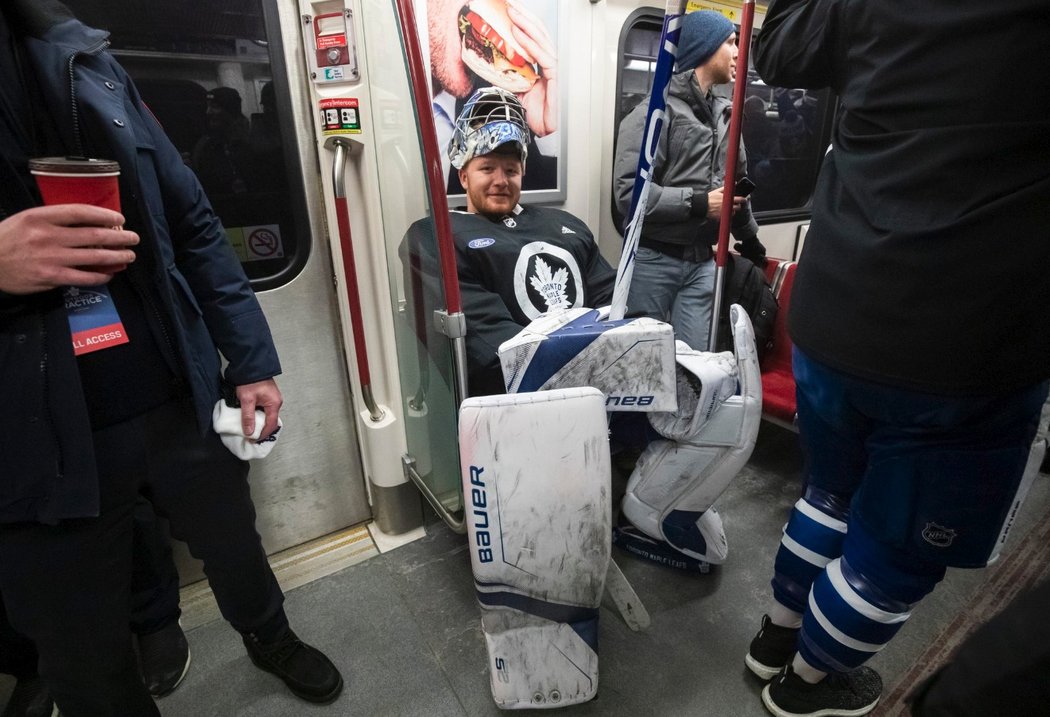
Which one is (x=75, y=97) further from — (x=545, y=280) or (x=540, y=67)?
(x=540, y=67)

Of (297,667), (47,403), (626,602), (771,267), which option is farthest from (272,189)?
(771,267)

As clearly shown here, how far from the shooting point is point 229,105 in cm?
155

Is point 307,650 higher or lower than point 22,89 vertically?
lower

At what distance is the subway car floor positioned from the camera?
4.75 ft

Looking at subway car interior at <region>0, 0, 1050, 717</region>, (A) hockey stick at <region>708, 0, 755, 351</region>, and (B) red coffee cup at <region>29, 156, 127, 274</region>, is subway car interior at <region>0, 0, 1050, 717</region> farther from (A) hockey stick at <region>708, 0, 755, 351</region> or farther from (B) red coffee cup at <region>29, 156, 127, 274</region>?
(A) hockey stick at <region>708, 0, 755, 351</region>

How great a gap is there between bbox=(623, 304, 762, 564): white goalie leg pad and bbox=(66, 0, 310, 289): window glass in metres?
→ 1.32

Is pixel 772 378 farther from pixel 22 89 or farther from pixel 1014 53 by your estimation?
pixel 22 89

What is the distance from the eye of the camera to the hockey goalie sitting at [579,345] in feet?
4.26

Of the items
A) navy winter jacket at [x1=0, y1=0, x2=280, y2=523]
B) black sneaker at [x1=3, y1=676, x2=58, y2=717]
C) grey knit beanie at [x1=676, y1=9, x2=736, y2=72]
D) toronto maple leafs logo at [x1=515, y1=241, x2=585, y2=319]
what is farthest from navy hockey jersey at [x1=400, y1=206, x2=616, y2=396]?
black sneaker at [x1=3, y1=676, x2=58, y2=717]

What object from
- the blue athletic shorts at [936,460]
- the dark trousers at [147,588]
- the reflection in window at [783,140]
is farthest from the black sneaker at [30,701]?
the reflection in window at [783,140]

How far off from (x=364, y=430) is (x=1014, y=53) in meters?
1.92

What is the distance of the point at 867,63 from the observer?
0.92 m

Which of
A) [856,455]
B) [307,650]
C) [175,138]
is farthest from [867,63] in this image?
[307,650]

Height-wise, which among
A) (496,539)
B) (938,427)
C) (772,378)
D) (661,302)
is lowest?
(772,378)
